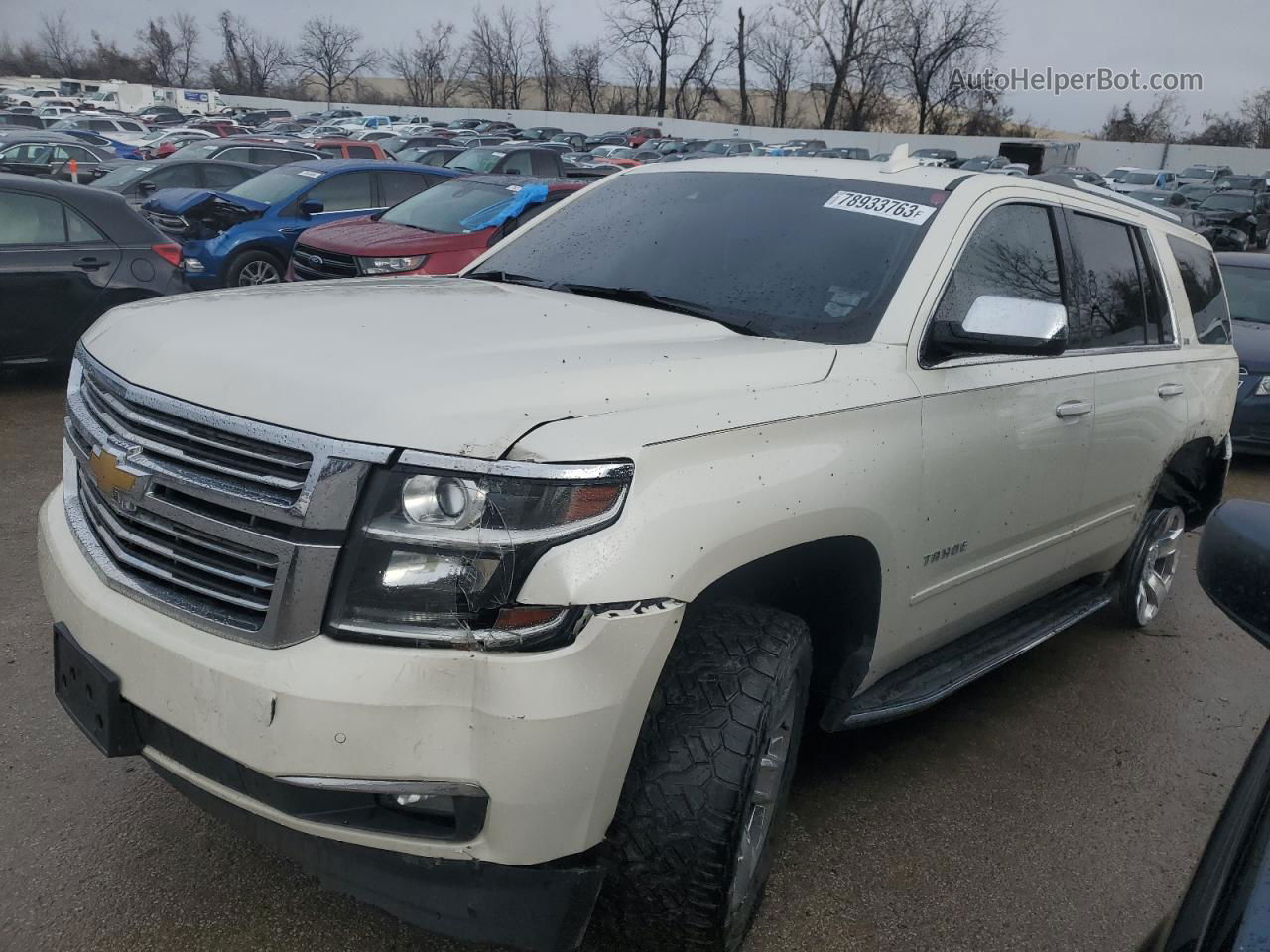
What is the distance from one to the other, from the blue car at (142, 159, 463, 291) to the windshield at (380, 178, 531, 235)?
1.16 meters

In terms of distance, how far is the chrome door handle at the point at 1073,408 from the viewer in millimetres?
3416

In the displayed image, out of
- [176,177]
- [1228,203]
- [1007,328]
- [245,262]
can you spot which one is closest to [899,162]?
[1007,328]

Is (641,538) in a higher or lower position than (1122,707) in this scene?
higher

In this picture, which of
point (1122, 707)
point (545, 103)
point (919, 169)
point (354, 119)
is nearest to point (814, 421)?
point (919, 169)

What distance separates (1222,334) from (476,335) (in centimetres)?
390

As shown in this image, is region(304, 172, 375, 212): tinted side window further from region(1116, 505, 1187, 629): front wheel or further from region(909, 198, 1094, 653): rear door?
region(909, 198, 1094, 653): rear door

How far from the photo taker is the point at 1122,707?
4176 mm

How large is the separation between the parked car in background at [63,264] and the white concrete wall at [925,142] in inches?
1908

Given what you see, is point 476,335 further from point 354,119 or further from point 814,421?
point 354,119

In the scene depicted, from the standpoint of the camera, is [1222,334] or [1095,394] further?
[1222,334]

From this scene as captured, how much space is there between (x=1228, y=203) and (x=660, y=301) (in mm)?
29653

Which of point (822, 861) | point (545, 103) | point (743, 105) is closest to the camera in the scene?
point (822, 861)

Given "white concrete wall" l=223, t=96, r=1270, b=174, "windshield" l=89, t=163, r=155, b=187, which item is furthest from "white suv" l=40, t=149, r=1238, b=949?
"white concrete wall" l=223, t=96, r=1270, b=174

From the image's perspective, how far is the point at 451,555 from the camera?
1967mm
